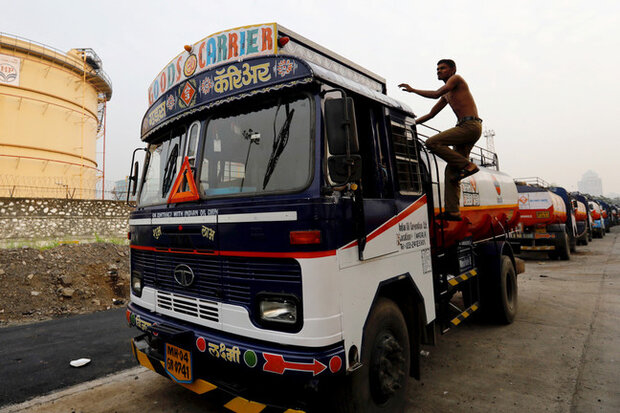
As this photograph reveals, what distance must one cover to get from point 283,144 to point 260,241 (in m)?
0.73

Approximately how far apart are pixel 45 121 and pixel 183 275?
73.0 ft

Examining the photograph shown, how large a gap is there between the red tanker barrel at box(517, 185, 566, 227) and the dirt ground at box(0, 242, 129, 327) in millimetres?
13652

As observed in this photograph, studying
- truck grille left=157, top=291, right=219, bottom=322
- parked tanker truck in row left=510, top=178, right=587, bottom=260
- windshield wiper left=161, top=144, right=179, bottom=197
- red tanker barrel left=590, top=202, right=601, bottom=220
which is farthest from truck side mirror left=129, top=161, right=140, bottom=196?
red tanker barrel left=590, top=202, right=601, bottom=220

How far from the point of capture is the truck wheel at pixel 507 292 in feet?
18.6

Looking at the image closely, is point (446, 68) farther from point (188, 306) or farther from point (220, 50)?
point (188, 306)

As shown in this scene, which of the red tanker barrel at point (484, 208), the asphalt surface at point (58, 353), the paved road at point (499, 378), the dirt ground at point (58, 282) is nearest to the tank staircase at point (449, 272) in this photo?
the red tanker barrel at point (484, 208)

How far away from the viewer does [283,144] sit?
2633 millimetres

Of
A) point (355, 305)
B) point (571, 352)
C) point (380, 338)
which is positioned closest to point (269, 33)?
point (355, 305)

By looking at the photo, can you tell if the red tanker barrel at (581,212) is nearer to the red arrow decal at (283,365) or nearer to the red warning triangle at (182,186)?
the red arrow decal at (283,365)

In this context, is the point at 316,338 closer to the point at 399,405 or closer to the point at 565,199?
the point at 399,405

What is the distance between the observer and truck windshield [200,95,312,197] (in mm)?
2551

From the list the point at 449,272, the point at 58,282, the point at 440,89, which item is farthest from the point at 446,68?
the point at 58,282

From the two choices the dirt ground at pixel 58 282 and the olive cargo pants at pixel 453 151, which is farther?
the dirt ground at pixel 58 282

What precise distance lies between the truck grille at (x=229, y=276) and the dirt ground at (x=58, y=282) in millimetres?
5818
